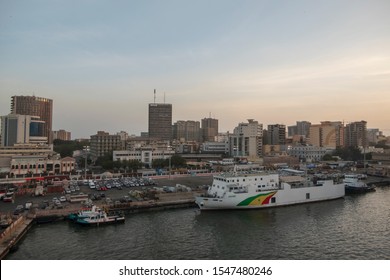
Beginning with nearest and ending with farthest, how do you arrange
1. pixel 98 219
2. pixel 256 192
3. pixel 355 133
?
pixel 98 219
pixel 256 192
pixel 355 133

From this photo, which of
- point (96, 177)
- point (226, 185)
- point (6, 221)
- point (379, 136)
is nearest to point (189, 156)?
point (96, 177)

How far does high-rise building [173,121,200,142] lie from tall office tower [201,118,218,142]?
3103 mm

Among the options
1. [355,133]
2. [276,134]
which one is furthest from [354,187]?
[355,133]

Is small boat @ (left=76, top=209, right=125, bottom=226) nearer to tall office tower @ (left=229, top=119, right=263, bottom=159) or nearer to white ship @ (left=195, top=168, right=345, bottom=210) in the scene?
white ship @ (left=195, top=168, right=345, bottom=210)

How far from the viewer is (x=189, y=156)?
3112cm

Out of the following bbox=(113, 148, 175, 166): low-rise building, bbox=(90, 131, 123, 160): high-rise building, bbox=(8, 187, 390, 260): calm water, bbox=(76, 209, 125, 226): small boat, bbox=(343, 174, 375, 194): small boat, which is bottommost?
bbox=(8, 187, 390, 260): calm water

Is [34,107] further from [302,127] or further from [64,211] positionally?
[302,127]

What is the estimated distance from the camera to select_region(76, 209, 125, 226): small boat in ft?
28.9

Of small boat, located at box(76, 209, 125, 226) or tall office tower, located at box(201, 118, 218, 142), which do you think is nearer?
small boat, located at box(76, 209, 125, 226)

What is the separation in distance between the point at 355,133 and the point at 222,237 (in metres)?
46.1

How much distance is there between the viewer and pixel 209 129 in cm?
6519

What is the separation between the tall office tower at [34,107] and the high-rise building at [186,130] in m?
24.0

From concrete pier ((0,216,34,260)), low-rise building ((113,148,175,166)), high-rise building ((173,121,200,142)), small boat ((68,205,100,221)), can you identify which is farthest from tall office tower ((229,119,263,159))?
concrete pier ((0,216,34,260))
